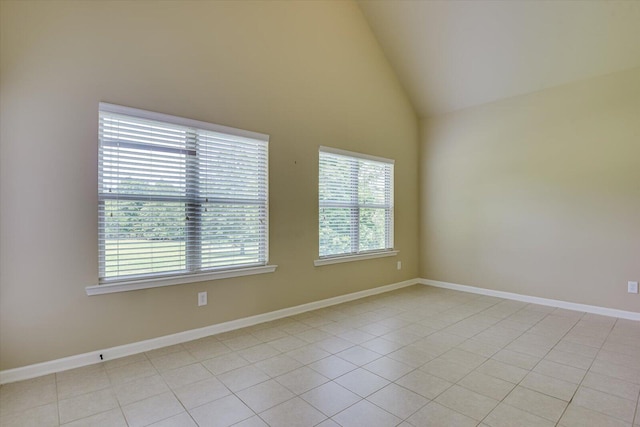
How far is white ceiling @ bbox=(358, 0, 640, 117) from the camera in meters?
3.56

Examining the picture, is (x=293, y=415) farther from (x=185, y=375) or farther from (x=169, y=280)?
(x=169, y=280)

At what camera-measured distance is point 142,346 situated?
9.33ft

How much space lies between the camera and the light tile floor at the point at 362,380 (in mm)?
1972

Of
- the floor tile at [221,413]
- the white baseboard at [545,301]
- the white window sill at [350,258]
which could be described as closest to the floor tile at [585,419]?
the floor tile at [221,413]

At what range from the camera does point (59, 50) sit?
2.47 metres

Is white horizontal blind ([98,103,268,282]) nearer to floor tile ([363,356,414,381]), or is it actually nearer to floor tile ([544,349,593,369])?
floor tile ([363,356,414,381])

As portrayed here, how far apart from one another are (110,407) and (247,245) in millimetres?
1813

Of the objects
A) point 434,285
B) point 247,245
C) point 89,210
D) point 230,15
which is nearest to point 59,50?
point 89,210

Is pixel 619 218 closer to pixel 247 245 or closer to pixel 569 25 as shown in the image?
pixel 569 25

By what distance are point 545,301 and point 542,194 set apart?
1.45m

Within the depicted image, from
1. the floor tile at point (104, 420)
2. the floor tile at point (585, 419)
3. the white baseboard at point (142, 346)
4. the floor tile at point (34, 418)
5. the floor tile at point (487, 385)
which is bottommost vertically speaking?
the floor tile at point (585, 419)

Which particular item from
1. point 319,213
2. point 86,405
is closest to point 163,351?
point 86,405

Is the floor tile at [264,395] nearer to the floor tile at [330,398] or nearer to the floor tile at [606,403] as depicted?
the floor tile at [330,398]

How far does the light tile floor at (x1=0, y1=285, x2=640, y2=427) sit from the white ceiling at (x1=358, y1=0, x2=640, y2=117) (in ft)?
10.2
